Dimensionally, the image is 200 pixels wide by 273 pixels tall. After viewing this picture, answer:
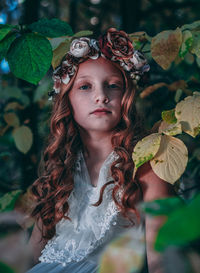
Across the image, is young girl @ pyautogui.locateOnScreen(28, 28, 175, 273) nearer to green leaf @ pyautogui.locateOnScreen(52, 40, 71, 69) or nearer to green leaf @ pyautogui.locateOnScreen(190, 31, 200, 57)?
green leaf @ pyautogui.locateOnScreen(52, 40, 71, 69)

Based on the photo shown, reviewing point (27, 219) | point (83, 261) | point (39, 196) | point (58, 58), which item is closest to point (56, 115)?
point (58, 58)

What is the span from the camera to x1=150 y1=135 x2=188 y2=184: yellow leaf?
0.86m

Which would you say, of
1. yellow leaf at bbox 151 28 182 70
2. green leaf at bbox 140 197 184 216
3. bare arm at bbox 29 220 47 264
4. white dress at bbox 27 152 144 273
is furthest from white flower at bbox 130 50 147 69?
green leaf at bbox 140 197 184 216

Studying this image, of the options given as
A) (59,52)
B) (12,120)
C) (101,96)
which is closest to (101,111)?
(101,96)

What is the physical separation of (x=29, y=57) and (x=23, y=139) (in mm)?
778

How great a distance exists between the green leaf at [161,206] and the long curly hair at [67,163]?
2.38ft

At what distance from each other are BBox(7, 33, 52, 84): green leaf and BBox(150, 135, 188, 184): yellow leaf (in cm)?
40

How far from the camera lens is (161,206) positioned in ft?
1.26

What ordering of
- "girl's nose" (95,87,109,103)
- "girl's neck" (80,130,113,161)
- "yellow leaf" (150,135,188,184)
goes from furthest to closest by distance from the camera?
"girl's neck" (80,130,113,161) < "girl's nose" (95,87,109,103) < "yellow leaf" (150,135,188,184)

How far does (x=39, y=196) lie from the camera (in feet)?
4.61

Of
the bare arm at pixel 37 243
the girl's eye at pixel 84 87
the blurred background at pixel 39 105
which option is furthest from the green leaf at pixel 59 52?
the bare arm at pixel 37 243

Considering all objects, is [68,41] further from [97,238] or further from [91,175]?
[97,238]

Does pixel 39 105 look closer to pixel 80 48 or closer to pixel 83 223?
pixel 80 48

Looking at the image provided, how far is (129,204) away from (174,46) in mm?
561
